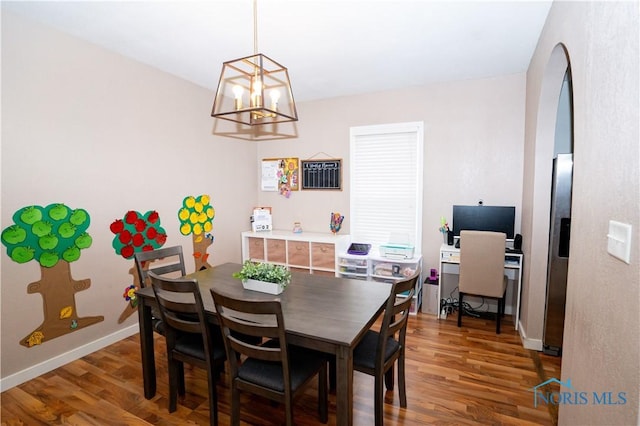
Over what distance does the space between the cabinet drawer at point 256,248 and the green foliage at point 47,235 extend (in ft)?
6.30

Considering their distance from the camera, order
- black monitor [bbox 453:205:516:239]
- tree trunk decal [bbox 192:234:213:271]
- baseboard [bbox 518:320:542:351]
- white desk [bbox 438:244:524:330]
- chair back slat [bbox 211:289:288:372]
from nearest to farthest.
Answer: chair back slat [bbox 211:289:288:372], baseboard [bbox 518:320:542:351], white desk [bbox 438:244:524:330], black monitor [bbox 453:205:516:239], tree trunk decal [bbox 192:234:213:271]

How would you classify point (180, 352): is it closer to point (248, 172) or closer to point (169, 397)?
point (169, 397)

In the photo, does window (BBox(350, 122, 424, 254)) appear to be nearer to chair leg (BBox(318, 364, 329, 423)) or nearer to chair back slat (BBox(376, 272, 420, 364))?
chair back slat (BBox(376, 272, 420, 364))

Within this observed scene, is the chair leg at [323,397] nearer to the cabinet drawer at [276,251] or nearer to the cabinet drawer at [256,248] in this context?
the cabinet drawer at [276,251]

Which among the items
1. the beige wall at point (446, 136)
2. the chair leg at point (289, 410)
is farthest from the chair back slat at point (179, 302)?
the beige wall at point (446, 136)

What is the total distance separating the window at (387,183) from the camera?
380 centimetres

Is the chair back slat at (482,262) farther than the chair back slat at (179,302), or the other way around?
the chair back slat at (482,262)

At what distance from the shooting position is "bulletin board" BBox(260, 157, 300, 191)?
4.48 meters

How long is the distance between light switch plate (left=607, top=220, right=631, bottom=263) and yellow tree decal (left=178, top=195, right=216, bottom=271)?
140 inches

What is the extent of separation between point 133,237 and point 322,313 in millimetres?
2249

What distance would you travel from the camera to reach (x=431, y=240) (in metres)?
3.76

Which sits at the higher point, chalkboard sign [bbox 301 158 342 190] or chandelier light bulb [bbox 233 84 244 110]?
chandelier light bulb [bbox 233 84 244 110]

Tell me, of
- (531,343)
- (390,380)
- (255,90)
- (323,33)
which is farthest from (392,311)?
(323,33)

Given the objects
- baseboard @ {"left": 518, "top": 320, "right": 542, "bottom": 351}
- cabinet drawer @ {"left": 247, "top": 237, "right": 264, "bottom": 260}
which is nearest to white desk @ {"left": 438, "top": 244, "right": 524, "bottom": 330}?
baseboard @ {"left": 518, "top": 320, "right": 542, "bottom": 351}
